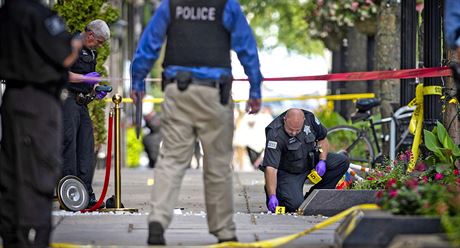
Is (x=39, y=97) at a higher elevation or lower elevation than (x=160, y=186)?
higher

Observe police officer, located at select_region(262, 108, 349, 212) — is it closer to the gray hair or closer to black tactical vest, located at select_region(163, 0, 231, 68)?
the gray hair

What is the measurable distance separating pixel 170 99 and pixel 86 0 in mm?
6978

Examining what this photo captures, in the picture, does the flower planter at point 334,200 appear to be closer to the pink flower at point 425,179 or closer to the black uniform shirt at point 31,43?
the pink flower at point 425,179

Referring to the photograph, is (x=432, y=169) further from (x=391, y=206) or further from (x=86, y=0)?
(x=86, y=0)

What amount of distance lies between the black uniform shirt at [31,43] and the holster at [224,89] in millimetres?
1202

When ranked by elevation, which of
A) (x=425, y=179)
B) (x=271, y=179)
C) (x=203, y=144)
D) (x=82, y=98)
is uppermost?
(x=82, y=98)

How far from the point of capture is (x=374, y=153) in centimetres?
1753

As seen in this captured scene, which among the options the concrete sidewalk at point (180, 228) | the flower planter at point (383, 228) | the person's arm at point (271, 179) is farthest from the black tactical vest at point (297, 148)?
the flower planter at point (383, 228)

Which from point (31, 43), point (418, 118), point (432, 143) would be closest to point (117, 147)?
point (432, 143)

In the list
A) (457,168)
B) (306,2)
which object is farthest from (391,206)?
(306,2)

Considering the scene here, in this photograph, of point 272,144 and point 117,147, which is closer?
point 117,147

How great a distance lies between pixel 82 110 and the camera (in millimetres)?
12531

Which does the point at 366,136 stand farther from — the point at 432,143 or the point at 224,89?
the point at 224,89

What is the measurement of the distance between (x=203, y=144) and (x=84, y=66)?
3692 mm
